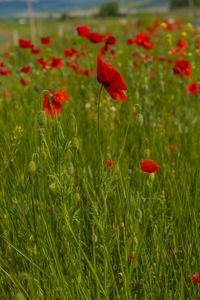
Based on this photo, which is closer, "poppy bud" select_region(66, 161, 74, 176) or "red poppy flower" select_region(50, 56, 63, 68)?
"poppy bud" select_region(66, 161, 74, 176)

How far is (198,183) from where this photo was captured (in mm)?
1342

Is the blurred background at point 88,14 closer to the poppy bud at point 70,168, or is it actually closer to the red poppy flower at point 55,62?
the red poppy flower at point 55,62

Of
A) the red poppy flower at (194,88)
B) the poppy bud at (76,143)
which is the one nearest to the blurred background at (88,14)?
the poppy bud at (76,143)

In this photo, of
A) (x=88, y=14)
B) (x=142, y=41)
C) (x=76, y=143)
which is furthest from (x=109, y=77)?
(x=88, y=14)

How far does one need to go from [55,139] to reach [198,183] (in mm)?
619

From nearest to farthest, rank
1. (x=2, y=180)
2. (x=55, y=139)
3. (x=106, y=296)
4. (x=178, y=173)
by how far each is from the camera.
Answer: (x=106, y=296) → (x=55, y=139) → (x=2, y=180) → (x=178, y=173)

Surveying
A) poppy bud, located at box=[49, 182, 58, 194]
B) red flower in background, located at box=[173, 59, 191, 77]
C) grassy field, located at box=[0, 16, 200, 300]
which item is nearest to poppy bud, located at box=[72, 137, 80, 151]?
grassy field, located at box=[0, 16, 200, 300]

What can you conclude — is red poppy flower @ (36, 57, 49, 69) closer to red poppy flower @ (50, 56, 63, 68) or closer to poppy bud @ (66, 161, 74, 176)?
red poppy flower @ (50, 56, 63, 68)

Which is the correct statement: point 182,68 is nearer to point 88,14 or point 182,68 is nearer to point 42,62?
point 42,62

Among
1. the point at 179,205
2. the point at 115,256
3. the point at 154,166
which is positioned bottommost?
the point at 115,256

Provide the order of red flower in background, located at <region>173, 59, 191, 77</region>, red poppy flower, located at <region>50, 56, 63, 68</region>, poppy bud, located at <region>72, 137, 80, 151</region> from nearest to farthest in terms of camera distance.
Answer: poppy bud, located at <region>72, 137, 80, 151</region> → red flower in background, located at <region>173, 59, 191, 77</region> → red poppy flower, located at <region>50, 56, 63, 68</region>

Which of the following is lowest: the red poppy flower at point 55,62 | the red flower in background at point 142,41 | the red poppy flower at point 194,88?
the red poppy flower at point 194,88

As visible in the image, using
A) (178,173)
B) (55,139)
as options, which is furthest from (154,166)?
(178,173)

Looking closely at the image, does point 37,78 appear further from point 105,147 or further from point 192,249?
point 192,249
